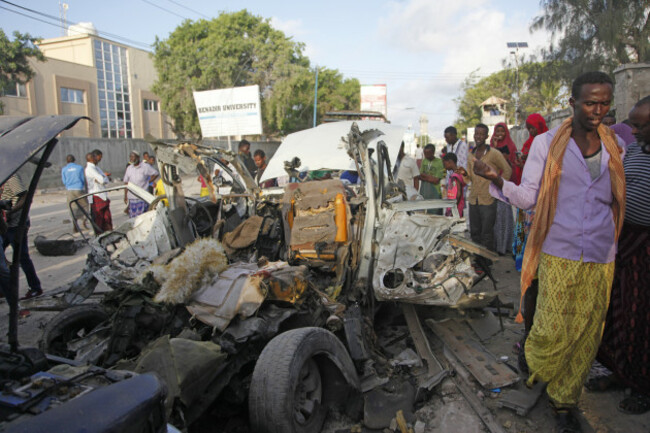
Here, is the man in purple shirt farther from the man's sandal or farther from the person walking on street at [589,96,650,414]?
the man's sandal

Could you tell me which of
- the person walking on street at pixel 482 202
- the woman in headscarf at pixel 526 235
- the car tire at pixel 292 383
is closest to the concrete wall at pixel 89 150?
the person walking on street at pixel 482 202

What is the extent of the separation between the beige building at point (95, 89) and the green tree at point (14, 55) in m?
5.81

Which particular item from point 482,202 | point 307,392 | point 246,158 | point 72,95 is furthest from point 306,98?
point 307,392

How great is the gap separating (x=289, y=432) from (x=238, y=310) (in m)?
0.86

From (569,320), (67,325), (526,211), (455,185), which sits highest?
(455,185)

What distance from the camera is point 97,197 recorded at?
9.05 metres

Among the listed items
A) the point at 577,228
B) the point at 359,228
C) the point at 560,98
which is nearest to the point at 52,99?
the point at 359,228

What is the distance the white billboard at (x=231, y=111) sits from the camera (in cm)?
1897

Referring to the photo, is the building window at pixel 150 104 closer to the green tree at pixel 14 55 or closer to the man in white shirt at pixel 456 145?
the green tree at pixel 14 55

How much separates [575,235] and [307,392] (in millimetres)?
1852

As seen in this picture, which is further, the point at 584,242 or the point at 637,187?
the point at 637,187

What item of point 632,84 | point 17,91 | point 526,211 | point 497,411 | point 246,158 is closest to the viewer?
point 497,411

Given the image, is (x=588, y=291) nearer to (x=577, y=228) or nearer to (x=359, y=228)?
(x=577, y=228)

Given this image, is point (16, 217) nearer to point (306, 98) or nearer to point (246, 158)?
point (246, 158)
